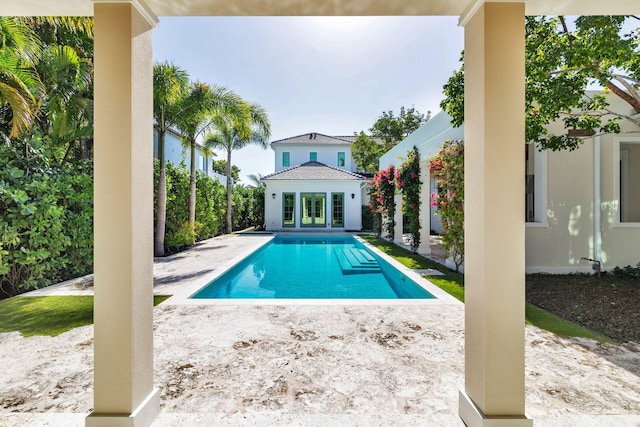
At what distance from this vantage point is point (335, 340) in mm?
4145

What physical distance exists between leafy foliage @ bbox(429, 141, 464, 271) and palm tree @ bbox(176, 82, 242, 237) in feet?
31.1

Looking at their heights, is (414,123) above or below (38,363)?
above

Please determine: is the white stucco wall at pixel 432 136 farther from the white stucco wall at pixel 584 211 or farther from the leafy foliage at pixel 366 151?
the leafy foliage at pixel 366 151

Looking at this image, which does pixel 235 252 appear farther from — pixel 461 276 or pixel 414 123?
pixel 414 123

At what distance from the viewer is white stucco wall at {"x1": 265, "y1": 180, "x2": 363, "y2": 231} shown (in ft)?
70.6

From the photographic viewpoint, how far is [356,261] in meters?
10.8

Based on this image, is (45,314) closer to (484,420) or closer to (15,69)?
(15,69)

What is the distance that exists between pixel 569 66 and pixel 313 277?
7370 millimetres

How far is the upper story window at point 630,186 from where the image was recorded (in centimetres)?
930

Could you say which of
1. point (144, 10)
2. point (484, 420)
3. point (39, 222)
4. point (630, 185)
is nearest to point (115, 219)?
point (144, 10)

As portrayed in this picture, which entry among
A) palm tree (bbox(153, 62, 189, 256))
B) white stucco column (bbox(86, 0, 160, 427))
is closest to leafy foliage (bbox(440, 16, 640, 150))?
white stucco column (bbox(86, 0, 160, 427))

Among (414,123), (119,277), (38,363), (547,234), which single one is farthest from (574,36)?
(414,123)

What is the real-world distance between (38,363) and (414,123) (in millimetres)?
32178

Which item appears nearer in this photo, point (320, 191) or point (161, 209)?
point (161, 209)
